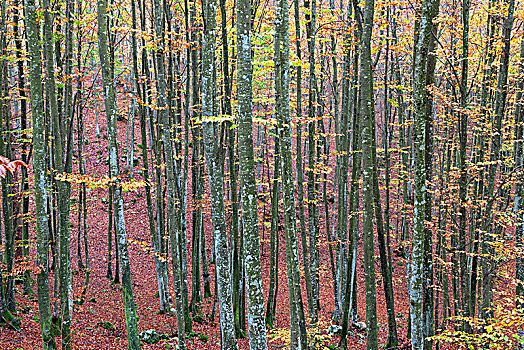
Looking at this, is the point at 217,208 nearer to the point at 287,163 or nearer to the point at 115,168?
the point at 287,163

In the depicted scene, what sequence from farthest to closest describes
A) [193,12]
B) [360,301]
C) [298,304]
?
[360,301]
[193,12]
[298,304]

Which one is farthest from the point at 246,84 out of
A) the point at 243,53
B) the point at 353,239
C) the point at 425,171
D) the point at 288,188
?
the point at 353,239

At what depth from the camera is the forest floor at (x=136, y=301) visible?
970cm

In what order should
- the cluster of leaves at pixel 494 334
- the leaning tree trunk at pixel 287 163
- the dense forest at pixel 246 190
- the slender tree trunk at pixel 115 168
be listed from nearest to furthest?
1. the dense forest at pixel 246 190
2. the cluster of leaves at pixel 494 334
3. the leaning tree trunk at pixel 287 163
4. the slender tree trunk at pixel 115 168

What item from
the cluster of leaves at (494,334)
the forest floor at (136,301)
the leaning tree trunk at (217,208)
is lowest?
the forest floor at (136,301)

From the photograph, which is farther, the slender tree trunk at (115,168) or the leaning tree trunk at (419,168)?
the slender tree trunk at (115,168)

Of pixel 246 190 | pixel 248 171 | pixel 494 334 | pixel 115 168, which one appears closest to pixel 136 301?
pixel 115 168

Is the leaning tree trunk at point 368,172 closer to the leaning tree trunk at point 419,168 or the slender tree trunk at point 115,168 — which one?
the leaning tree trunk at point 419,168

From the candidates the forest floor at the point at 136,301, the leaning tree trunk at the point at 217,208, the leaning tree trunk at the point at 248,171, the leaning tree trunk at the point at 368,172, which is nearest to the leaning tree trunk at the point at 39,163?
the leaning tree trunk at the point at 217,208

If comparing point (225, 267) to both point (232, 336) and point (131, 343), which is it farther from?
point (131, 343)

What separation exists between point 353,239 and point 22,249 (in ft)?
32.2

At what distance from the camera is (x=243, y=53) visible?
5039 millimetres

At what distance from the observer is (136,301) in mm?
13250

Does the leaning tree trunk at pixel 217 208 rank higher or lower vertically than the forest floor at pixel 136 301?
higher
